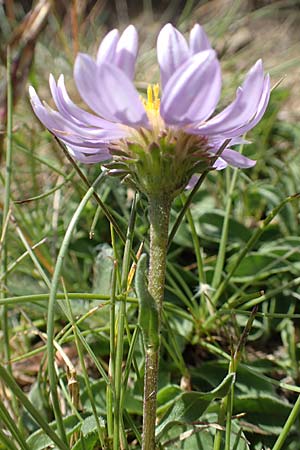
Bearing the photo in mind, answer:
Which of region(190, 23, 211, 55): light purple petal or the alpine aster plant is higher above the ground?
region(190, 23, 211, 55): light purple petal

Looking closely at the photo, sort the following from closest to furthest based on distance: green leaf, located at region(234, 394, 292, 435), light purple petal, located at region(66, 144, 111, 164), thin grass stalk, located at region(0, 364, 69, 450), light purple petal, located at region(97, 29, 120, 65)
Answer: thin grass stalk, located at region(0, 364, 69, 450) < light purple petal, located at region(97, 29, 120, 65) < light purple petal, located at region(66, 144, 111, 164) < green leaf, located at region(234, 394, 292, 435)

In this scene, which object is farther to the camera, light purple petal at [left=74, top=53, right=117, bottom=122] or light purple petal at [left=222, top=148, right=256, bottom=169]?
light purple petal at [left=222, top=148, right=256, bottom=169]

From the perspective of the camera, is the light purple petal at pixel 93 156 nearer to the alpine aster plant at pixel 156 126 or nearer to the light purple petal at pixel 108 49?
the alpine aster plant at pixel 156 126

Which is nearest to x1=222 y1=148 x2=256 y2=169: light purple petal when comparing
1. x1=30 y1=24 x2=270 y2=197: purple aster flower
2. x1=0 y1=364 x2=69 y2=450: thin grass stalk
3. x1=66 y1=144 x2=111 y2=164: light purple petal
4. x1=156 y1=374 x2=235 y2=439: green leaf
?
x1=30 y1=24 x2=270 y2=197: purple aster flower

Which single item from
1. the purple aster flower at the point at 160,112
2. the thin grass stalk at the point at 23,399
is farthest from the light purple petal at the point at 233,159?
the thin grass stalk at the point at 23,399

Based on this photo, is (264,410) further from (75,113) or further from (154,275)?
(75,113)

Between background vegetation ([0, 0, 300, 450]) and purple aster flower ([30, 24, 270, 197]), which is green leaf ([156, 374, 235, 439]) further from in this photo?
purple aster flower ([30, 24, 270, 197])

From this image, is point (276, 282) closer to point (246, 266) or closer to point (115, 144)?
point (246, 266)

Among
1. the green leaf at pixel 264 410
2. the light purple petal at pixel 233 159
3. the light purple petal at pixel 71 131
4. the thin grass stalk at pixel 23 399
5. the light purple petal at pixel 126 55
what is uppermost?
the light purple petal at pixel 126 55

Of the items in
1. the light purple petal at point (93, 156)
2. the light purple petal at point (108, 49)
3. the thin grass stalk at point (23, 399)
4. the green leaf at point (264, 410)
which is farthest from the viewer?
the green leaf at point (264, 410)
